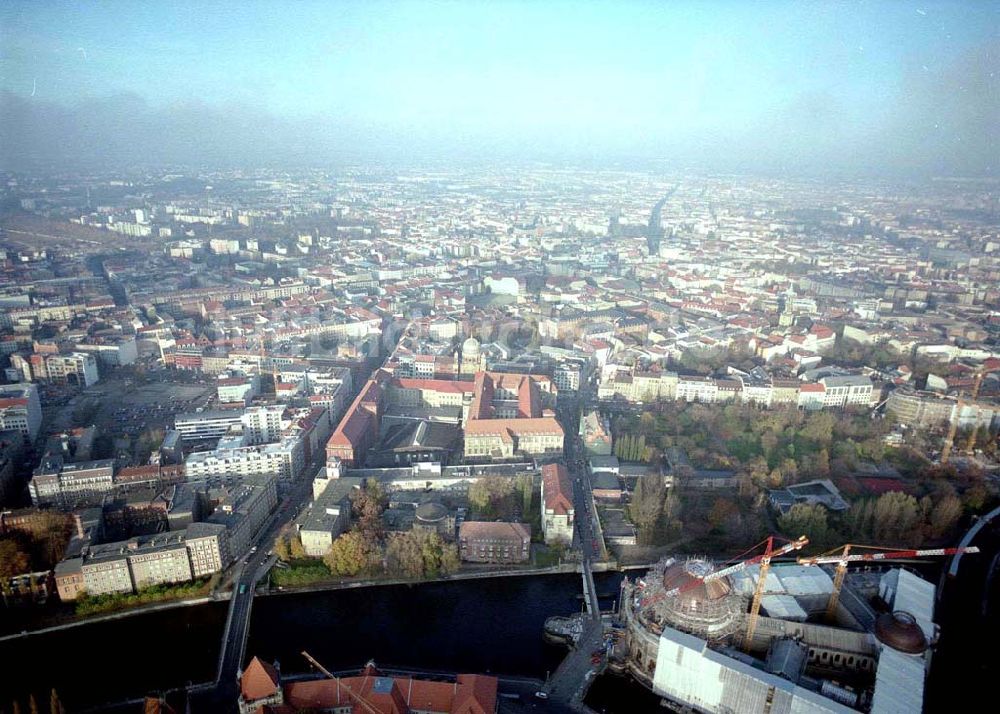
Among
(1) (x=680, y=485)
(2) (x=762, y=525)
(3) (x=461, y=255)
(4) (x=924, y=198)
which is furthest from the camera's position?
(3) (x=461, y=255)

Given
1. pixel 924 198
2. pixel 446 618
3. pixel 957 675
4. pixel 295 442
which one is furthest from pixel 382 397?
pixel 924 198

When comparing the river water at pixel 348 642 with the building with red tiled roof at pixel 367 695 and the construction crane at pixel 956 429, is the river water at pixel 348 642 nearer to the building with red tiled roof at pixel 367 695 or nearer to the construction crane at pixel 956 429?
the building with red tiled roof at pixel 367 695

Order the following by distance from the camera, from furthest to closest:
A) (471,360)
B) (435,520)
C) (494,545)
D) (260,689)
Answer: (471,360)
(435,520)
(494,545)
(260,689)

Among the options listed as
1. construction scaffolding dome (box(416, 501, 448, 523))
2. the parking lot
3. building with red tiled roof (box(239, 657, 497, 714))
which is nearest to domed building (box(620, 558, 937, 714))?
building with red tiled roof (box(239, 657, 497, 714))

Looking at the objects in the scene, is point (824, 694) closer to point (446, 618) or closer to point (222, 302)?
point (446, 618)

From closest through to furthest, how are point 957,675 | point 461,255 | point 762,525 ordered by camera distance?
point 957,675
point 762,525
point 461,255

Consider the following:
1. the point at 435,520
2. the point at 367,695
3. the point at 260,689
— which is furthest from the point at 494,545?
the point at 260,689

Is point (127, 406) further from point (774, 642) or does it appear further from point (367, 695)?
point (774, 642)

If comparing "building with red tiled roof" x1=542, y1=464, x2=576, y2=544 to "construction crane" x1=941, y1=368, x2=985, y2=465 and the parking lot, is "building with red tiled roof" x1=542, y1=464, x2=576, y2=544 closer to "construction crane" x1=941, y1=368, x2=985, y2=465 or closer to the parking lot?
"construction crane" x1=941, y1=368, x2=985, y2=465
